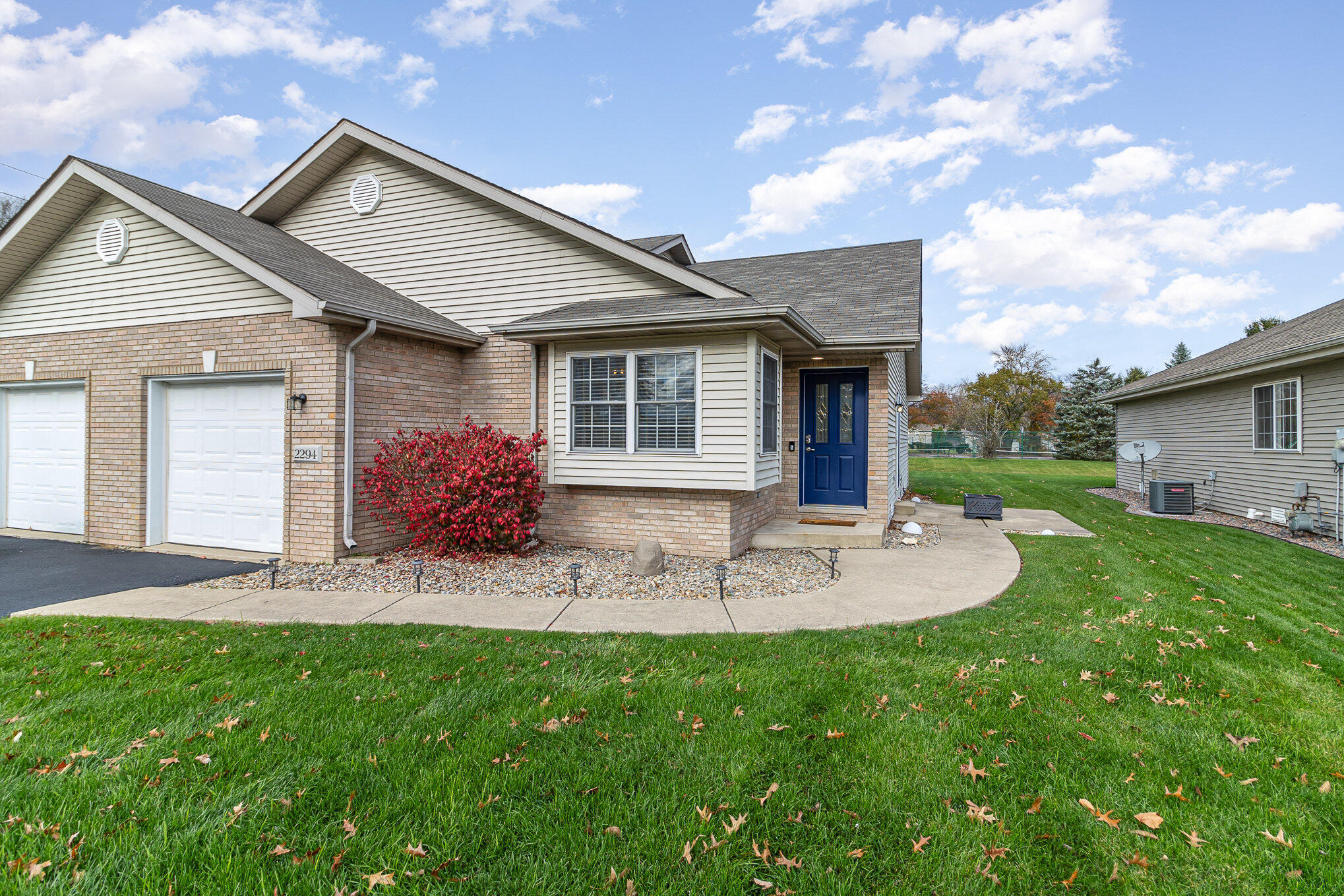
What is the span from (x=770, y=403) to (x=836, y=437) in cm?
204

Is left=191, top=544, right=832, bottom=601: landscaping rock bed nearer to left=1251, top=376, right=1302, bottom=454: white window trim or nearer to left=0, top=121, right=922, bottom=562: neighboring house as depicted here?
left=0, top=121, right=922, bottom=562: neighboring house

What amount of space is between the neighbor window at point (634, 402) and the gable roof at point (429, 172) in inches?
48.2

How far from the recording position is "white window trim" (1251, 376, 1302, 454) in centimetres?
1066

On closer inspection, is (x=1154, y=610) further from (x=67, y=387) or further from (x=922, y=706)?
(x=67, y=387)

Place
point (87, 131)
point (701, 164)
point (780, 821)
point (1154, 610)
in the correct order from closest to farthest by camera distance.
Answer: point (780, 821) → point (1154, 610) → point (701, 164) → point (87, 131)

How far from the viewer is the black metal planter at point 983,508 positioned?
37.8ft

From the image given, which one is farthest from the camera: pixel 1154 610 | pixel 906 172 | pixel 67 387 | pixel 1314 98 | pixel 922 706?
pixel 906 172

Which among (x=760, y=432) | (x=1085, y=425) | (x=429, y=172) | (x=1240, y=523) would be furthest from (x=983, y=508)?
(x=1085, y=425)

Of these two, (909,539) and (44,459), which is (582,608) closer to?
(909,539)

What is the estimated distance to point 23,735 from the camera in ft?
9.80

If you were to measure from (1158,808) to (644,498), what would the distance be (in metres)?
6.11

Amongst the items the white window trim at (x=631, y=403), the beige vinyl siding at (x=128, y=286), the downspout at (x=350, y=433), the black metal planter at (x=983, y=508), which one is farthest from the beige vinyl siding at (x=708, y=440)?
the black metal planter at (x=983, y=508)

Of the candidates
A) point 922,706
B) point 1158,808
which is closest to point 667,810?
point 922,706

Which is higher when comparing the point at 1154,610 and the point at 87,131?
the point at 87,131
